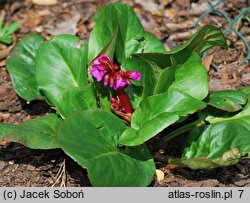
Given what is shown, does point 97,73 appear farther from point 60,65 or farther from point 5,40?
point 5,40

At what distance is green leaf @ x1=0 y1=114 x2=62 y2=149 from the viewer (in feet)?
9.08

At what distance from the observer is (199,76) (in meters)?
2.94

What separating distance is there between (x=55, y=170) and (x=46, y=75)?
0.50m

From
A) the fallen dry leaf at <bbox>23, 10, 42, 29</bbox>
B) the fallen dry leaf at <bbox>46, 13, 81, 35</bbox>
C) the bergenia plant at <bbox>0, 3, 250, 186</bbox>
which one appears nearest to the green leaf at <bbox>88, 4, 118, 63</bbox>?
the bergenia plant at <bbox>0, 3, 250, 186</bbox>

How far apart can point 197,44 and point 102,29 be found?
486 millimetres

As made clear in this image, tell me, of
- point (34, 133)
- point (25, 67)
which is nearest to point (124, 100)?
point (34, 133)

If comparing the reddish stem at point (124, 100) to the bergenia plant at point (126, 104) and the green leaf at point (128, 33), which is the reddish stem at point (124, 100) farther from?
the green leaf at point (128, 33)

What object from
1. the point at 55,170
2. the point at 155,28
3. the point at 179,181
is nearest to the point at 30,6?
the point at 155,28

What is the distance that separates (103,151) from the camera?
270cm

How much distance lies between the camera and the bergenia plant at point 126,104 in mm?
2662

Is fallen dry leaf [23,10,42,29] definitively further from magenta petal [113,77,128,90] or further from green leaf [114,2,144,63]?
magenta petal [113,77,128,90]

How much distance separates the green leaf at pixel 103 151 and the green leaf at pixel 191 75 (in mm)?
356

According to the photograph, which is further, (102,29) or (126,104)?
(102,29)

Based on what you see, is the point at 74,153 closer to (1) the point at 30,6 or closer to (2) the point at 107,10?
(2) the point at 107,10
